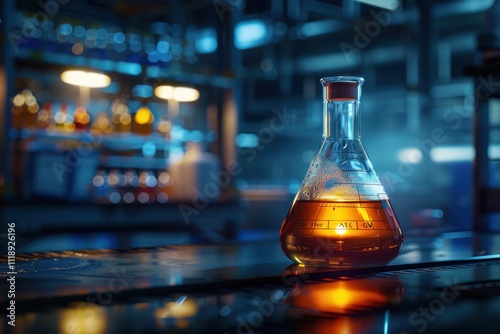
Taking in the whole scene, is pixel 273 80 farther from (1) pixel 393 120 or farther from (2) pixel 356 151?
(2) pixel 356 151

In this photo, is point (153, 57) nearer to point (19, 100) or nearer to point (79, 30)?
point (79, 30)

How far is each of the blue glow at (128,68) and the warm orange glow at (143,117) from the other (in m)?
1.37

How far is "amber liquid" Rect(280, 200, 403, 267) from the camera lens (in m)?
0.64

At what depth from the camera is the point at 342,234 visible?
0.64 metres

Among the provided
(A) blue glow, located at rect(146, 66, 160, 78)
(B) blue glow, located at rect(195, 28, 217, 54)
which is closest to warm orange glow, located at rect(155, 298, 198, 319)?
(A) blue glow, located at rect(146, 66, 160, 78)

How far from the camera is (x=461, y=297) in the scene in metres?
0.49

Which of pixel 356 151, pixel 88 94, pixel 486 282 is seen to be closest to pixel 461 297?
pixel 486 282

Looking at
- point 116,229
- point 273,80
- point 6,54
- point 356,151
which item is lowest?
point 116,229

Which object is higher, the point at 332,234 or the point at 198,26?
the point at 198,26

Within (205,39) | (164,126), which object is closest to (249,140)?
(205,39)

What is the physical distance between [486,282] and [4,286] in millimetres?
385

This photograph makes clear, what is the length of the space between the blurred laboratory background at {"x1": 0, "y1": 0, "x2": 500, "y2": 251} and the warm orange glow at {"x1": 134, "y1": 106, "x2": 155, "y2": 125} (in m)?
0.02

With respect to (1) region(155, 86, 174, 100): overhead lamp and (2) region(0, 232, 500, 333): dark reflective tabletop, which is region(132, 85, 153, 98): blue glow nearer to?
(1) region(155, 86, 174, 100): overhead lamp

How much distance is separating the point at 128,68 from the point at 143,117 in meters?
1.52
